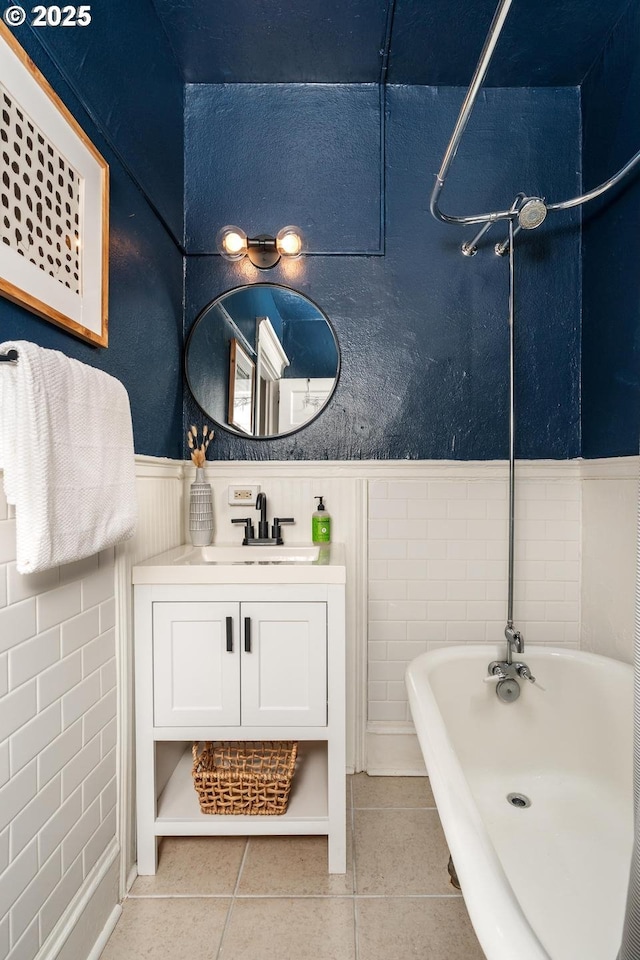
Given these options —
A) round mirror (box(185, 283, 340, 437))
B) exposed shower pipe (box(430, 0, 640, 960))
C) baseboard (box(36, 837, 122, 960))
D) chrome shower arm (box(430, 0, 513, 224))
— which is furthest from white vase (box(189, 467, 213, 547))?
chrome shower arm (box(430, 0, 513, 224))

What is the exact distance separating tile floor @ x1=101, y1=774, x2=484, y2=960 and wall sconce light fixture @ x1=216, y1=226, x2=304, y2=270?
2.03m

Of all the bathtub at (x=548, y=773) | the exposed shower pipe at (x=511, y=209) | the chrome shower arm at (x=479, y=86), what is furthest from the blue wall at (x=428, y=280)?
the bathtub at (x=548, y=773)

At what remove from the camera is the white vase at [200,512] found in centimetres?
191

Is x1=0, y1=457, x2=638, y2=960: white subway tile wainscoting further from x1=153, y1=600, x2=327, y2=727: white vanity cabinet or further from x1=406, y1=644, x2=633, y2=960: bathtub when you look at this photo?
x1=406, y1=644, x2=633, y2=960: bathtub

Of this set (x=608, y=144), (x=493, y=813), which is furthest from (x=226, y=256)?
(x=493, y=813)

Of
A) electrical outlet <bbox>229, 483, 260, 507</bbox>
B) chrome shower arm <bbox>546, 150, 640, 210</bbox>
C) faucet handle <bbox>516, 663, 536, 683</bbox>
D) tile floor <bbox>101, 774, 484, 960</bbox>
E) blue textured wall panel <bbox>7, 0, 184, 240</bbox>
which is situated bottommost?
tile floor <bbox>101, 774, 484, 960</bbox>

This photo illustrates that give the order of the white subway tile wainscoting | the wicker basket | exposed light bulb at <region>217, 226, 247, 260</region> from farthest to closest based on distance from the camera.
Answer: exposed light bulb at <region>217, 226, 247, 260</region>, the wicker basket, the white subway tile wainscoting

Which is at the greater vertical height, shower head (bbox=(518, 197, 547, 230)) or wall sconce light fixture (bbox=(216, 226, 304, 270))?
wall sconce light fixture (bbox=(216, 226, 304, 270))

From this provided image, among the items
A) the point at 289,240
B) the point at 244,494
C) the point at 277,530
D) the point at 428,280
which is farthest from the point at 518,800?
the point at 289,240

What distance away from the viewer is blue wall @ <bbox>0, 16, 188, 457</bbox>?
1.17 m

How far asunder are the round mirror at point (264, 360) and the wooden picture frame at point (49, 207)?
70 centimetres

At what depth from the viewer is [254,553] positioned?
1.86 meters

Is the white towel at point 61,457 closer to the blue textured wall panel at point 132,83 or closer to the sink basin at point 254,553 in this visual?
the sink basin at point 254,553

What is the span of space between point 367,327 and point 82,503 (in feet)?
4.45
